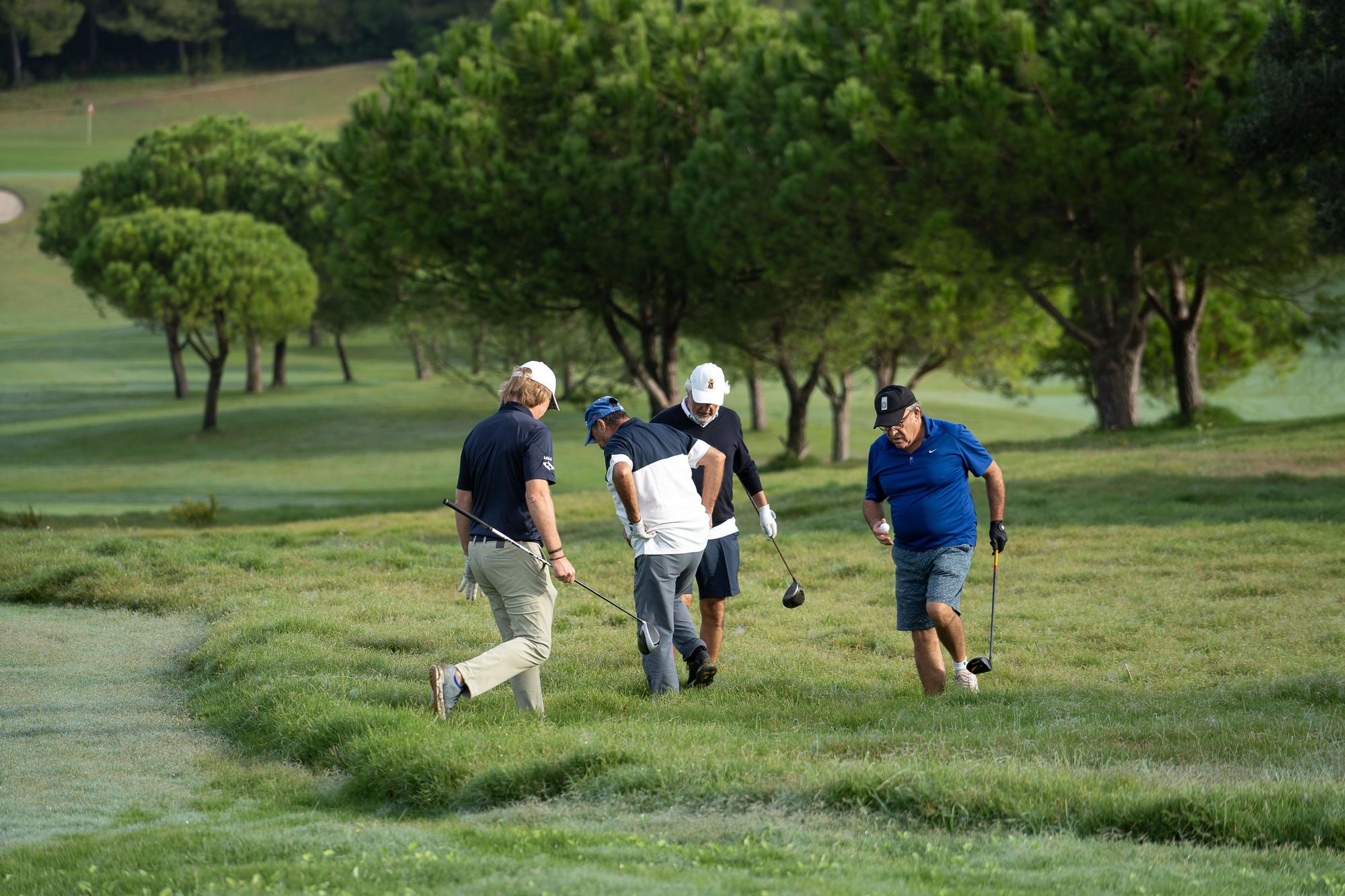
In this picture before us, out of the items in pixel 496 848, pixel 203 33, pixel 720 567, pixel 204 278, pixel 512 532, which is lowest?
pixel 496 848

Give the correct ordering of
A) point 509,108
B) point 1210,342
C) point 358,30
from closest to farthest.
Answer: point 509,108 → point 1210,342 → point 358,30

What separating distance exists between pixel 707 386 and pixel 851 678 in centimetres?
259

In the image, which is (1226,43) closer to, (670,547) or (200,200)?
(670,547)

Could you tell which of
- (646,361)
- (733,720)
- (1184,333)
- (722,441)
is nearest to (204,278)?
(646,361)

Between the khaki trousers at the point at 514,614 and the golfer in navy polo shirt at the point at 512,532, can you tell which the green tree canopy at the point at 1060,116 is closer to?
the golfer in navy polo shirt at the point at 512,532

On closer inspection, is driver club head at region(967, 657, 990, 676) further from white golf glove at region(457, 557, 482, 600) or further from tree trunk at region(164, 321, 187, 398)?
tree trunk at region(164, 321, 187, 398)

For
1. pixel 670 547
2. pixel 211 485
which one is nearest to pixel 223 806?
pixel 670 547

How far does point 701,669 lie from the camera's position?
9648mm

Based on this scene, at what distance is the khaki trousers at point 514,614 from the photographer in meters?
8.45

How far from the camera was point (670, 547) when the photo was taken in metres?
9.27

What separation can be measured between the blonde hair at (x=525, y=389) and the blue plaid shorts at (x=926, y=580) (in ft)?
8.65

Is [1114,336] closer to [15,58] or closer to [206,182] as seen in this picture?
[206,182]

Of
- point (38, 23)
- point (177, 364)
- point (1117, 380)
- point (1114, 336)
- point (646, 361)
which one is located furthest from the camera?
point (38, 23)

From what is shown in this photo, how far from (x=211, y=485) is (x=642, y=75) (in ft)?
60.9
